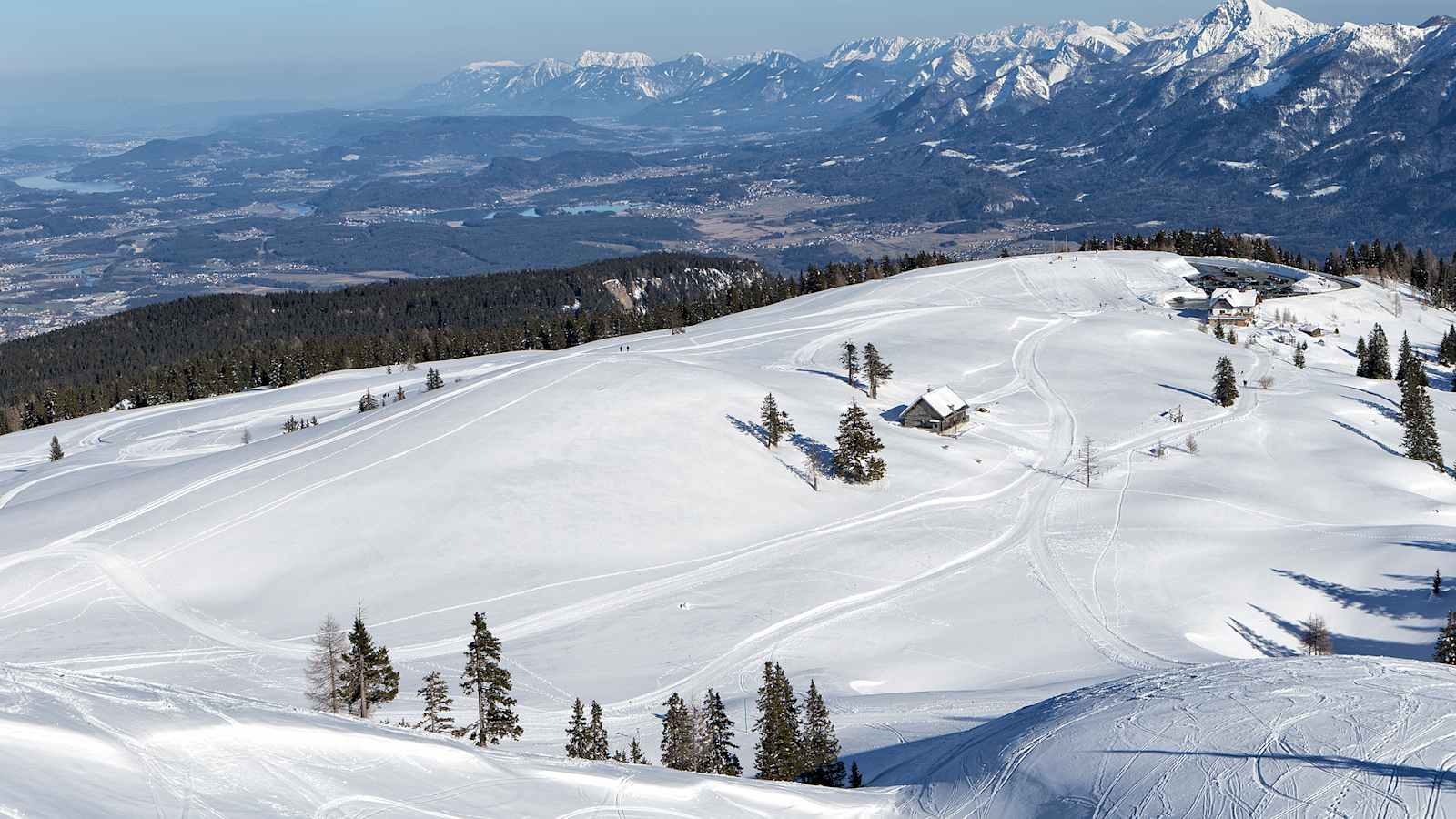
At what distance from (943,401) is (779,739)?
5450 centimetres

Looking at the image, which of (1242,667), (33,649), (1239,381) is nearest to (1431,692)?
(1242,667)

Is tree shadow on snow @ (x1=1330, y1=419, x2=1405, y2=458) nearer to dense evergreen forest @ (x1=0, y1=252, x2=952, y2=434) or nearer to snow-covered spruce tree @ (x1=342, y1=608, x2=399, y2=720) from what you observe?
snow-covered spruce tree @ (x1=342, y1=608, x2=399, y2=720)

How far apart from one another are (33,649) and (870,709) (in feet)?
118

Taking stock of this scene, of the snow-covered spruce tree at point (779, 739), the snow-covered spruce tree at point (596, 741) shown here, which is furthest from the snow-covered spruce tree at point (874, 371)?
the snow-covered spruce tree at point (596, 741)

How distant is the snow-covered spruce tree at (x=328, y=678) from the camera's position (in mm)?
40094

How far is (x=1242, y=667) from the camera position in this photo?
34.9 m

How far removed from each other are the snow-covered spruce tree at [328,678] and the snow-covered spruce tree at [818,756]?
16277mm

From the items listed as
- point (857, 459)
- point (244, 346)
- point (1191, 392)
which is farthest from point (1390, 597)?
point (244, 346)

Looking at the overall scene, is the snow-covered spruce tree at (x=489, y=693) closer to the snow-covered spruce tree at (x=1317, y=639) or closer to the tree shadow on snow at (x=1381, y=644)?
the snow-covered spruce tree at (x=1317, y=639)

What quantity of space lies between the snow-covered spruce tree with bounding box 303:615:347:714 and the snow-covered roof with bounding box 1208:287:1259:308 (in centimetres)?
11234

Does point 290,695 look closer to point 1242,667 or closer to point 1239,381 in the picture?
point 1242,667

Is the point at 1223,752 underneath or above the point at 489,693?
above

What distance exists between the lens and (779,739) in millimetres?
35375

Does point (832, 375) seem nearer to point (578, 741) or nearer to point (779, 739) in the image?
point (578, 741)
